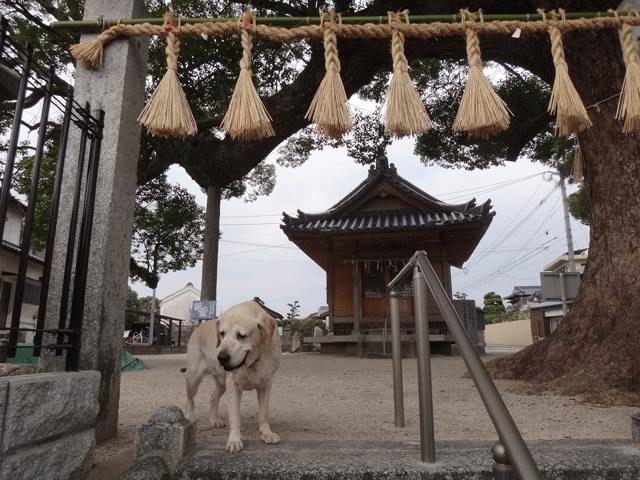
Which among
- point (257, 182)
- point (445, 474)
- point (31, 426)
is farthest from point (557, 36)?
point (257, 182)

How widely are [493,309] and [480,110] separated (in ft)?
A: 141

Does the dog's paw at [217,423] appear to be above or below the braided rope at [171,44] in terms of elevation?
below

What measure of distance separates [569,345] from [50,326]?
16.7 ft

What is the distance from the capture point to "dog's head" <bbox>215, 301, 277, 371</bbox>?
90.3 inches

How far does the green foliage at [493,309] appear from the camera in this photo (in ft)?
134

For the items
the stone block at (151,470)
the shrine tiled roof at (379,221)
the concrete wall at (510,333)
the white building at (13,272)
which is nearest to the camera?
the stone block at (151,470)

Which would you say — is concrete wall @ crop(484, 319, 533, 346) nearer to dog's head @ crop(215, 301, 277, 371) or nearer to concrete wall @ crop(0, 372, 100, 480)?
dog's head @ crop(215, 301, 277, 371)

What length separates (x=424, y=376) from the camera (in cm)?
223

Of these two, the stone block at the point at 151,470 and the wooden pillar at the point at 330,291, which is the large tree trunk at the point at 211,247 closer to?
the wooden pillar at the point at 330,291

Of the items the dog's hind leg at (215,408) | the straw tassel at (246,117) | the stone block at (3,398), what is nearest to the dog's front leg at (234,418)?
the dog's hind leg at (215,408)

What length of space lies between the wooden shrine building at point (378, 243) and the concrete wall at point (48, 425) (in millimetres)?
9624

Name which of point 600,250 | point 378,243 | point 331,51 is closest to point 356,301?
point 378,243

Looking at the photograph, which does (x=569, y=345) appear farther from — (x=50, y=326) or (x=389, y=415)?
(x=50, y=326)

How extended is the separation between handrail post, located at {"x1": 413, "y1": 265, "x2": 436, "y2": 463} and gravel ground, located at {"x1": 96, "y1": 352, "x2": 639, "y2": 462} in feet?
2.97
